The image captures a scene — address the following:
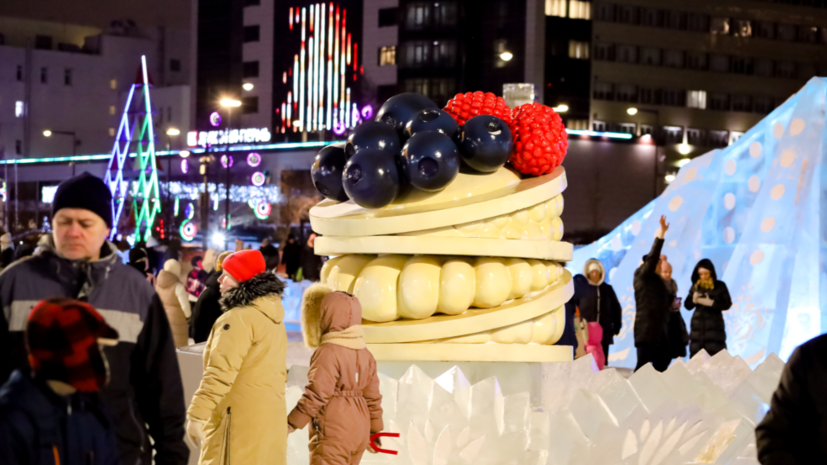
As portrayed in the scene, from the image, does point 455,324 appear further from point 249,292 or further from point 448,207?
point 249,292

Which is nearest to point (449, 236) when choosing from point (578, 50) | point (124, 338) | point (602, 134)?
point (124, 338)

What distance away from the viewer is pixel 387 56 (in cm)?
5109

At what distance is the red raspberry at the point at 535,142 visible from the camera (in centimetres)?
631

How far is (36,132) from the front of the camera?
67.8m

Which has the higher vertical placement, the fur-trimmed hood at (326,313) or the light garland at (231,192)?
the light garland at (231,192)

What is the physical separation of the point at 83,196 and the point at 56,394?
0.70 m

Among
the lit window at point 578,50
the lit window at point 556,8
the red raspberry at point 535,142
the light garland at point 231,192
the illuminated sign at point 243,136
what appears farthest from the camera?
the illuminated sign at point 243,136

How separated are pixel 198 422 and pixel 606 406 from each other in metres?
2.26

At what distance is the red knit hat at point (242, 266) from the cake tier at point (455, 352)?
140 cm

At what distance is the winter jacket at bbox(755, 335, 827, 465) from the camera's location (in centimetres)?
279

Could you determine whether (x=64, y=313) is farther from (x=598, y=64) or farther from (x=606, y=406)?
(x=598, y=64)

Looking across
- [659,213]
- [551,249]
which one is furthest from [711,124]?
[551,249]

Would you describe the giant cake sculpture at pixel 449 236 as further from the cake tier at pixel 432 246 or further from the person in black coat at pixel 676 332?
the person in black coat at pixel 676 332

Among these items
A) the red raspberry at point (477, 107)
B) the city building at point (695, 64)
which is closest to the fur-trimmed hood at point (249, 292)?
the red raspberry at point (477, 107)
